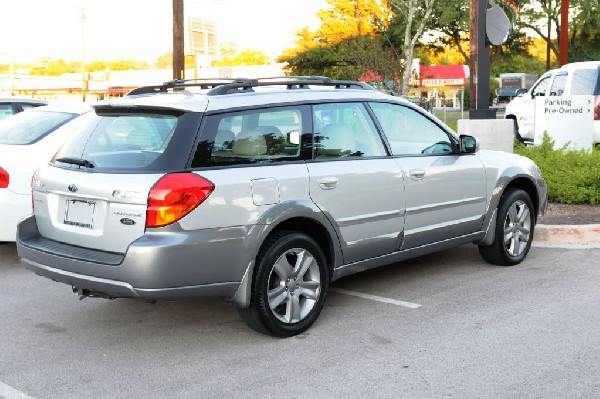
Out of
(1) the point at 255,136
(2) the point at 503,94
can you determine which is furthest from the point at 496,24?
(2) the point at 503,94

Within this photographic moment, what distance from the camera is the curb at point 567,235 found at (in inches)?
326

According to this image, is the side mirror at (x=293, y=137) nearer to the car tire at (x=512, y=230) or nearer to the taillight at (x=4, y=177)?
the car tire at (x=512, y=230)

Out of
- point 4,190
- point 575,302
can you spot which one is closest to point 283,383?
point 575,302

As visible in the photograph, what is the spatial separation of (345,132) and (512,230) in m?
2.35

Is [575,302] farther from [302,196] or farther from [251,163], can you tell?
[251,163]

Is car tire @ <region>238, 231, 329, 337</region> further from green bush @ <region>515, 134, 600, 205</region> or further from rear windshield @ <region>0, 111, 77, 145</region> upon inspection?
green bush @ <region>515, 134, 600, 205</region>

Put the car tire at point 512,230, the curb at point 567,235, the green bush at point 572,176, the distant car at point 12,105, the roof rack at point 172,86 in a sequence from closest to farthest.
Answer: the roof rack at point 172,86
the car tire at point 512,230
the curb at point 567,235
the green bush at point 572,176
the distant car at point 12,105

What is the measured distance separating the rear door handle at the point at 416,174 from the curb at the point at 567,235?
272cm

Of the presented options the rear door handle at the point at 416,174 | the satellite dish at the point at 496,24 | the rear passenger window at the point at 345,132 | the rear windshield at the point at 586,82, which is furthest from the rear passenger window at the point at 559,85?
the rear passenger window at the point at 345,132

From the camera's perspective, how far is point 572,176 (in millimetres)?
10195

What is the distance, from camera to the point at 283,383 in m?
4.43

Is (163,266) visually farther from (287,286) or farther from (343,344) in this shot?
(343,344)

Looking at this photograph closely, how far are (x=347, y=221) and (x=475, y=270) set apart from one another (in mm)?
2127

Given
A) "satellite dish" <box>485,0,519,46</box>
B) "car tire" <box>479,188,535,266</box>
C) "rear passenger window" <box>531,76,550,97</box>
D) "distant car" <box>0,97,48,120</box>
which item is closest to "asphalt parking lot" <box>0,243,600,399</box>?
"car tire" <box>479,188,535,266</box>
